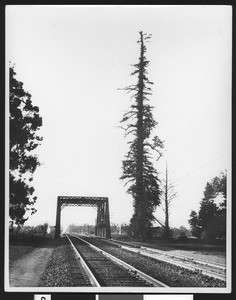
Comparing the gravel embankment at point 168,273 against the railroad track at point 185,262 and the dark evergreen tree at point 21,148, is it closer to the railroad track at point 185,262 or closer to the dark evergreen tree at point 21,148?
the railroad track at point 185,262

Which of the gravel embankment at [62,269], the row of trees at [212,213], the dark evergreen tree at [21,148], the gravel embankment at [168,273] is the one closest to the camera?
the gravel embankment at [168,273]

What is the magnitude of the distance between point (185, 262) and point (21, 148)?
10.0 ft

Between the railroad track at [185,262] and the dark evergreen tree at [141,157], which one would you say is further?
the dark evergreen tree at [141,157]

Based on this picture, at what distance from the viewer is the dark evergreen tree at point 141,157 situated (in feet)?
21.0

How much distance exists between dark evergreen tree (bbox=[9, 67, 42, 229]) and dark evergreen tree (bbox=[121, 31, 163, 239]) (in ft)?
4.63

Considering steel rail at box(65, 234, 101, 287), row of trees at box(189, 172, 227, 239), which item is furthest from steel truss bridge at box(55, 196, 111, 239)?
row of trees at box(189, 172, 227, 239)

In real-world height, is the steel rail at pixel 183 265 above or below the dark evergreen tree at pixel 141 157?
below

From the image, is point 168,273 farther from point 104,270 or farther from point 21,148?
point 21,148

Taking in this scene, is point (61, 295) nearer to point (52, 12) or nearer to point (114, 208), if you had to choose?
point (114, 208)

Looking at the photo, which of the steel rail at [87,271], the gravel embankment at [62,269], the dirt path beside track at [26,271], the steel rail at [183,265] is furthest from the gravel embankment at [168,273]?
the dirt path beside track at [26,271]

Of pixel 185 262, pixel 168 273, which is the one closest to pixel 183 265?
pixel 185 262

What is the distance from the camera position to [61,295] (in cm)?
576

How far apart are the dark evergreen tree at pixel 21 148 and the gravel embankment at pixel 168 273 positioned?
1388 mm

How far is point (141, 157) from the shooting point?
6.46 m
